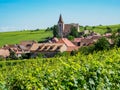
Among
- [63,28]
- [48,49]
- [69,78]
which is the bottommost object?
[48,49]

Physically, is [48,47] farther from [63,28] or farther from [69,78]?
[69,78]

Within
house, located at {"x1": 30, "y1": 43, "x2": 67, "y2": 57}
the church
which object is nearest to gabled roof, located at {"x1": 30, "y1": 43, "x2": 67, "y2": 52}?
house, located at {"x1": 30, "y1": 43, "x2": 67, "y2": 57}

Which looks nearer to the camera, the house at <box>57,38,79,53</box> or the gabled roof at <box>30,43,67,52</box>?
the house at <box>57,38,79,53</box>

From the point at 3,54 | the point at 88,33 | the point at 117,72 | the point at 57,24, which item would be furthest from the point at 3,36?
the point at 117,72

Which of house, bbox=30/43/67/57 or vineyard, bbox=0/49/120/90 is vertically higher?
vineyard, bbox=0/49/120/90

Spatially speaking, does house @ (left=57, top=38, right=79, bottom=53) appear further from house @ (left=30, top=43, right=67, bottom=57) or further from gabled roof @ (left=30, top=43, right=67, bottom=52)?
gabled roof @ (left=30, top=43, right=67, bottom=52)

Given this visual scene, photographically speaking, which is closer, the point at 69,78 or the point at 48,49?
the point at 69,78

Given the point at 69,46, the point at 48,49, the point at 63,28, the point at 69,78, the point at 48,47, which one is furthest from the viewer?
the point at 63,28

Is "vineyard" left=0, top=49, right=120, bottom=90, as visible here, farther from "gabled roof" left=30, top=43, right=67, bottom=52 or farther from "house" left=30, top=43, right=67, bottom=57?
"gabled roof" left=30, top=43, right=67, bottom=52

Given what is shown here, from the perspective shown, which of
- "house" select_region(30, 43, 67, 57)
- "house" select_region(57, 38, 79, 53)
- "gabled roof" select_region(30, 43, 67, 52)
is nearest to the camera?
"house" select_region(57, 38, 79, 53)

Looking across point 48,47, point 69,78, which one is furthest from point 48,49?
point 69,78

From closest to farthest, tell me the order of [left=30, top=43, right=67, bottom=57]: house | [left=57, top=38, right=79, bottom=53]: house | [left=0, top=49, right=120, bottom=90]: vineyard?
[left=0, top=49, right=120, bottom=90]: vineyard → [left=57, top=38, right=79, bottom=53]: house → [left=30, top=43, right=67, bottom=57]: house

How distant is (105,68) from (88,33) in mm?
141899

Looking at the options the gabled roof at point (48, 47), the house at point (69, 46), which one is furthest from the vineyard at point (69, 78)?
the gabled roof at point (48, 47)
